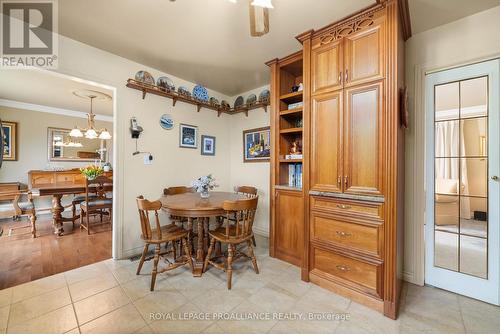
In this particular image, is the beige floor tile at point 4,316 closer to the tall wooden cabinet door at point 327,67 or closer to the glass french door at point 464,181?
the tall wooden cabinet door at point 327,67

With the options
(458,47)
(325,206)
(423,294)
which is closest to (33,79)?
(325,206)

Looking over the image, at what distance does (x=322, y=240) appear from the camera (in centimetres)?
203

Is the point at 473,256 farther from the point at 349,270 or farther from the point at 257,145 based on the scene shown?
the point at 257,145

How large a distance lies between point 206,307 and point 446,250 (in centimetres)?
238

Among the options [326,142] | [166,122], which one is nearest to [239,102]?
[166,122]

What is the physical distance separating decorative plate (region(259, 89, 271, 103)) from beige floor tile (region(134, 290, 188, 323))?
2.84m

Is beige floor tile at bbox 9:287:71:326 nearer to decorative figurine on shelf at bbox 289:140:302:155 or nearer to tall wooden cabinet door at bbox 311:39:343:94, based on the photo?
decorative figurine on shelf at bbox 289:140:302:155

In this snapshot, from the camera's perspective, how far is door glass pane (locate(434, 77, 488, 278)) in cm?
188

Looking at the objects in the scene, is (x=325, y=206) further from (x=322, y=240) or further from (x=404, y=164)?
(x=404, y=164)

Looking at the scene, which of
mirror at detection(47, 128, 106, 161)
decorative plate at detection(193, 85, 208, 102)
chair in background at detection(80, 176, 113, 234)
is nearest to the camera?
decorative plate at detection(193, 85, 208, 102)

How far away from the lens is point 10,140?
14.5 feet

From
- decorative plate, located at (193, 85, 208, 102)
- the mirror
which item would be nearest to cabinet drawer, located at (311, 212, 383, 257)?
decorative plate, located at (193, 85, 208, 102)

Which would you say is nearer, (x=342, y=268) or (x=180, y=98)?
(x=342, y=268)

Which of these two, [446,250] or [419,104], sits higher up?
[419,104]
